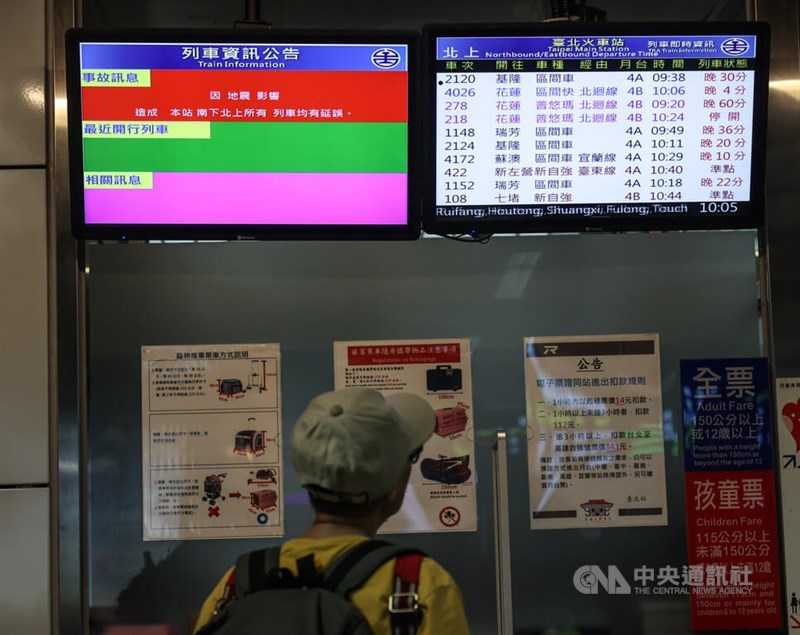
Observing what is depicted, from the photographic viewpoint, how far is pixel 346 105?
10.7 ft

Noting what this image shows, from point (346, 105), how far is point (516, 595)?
1.78m

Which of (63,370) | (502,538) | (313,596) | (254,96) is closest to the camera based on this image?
(313,596)

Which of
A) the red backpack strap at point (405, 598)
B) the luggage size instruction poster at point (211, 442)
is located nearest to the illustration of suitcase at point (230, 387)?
the luggage size instruction poster at point (211, 442)

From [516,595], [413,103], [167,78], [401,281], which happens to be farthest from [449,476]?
[167,78]

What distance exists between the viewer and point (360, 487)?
6.48 feet

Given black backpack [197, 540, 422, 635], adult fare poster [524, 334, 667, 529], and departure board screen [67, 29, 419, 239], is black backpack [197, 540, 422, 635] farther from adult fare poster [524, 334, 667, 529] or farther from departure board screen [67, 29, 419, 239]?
adult fare poster [524, 334, 667, 529]

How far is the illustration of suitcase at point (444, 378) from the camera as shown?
145 inches

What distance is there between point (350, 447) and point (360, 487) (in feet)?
0.27

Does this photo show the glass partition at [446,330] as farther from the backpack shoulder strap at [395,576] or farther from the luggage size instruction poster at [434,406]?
the backpack shoulder strap at [395,576]

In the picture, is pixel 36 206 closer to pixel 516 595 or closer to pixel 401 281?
pixel 401 281

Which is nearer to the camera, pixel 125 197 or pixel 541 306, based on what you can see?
pixel 125 197
